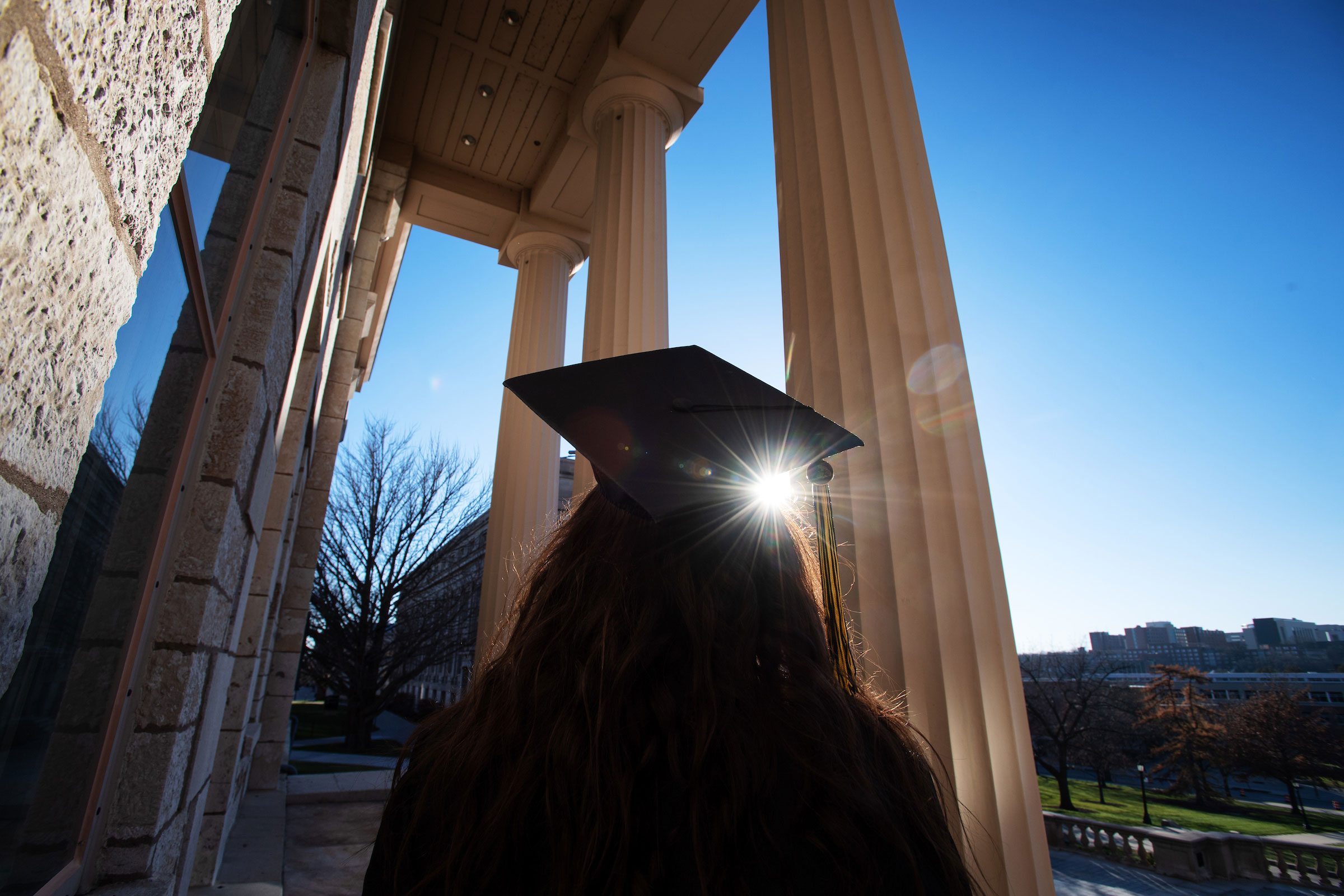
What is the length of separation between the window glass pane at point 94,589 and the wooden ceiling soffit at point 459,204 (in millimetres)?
9316

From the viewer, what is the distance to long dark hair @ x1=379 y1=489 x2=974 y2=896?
0.88m

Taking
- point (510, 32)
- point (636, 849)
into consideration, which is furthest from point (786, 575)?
point (510, 32)

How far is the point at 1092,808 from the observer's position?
27.8m

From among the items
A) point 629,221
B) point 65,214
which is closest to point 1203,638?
point 629,221

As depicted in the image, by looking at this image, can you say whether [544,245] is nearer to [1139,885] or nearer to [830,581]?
[830,581]

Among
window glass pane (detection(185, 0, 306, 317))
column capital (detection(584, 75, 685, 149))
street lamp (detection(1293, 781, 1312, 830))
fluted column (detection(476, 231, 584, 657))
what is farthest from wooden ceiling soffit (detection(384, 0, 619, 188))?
street lamp (detection(1293, 781, 1312, 830))

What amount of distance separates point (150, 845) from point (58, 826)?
0.39 metres

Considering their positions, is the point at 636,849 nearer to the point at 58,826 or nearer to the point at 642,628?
the point at 642,628

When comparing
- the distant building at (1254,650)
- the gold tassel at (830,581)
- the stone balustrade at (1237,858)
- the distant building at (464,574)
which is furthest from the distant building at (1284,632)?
the gold tassel at (830,581)

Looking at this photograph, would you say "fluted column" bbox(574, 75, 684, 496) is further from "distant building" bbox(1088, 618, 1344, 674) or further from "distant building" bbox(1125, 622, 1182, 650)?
"distant building" bbox(1125, 622, 1182, 650)

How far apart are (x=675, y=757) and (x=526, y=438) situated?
7.49m

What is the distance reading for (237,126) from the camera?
1677 mm

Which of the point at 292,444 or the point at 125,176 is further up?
the point at 292,444

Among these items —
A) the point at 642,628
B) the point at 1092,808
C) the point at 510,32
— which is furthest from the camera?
the point at 1092,808
